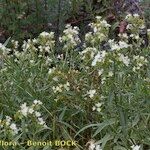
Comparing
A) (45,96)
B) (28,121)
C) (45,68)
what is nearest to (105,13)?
(45,68)

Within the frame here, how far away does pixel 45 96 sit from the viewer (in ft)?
10.6

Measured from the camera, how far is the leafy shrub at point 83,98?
9.09ft

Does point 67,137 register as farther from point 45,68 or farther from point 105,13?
point 105,13

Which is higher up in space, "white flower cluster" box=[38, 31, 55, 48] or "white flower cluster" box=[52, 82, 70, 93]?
"white flower cluster" box=[38, 31, 55, 48]

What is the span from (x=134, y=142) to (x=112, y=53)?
476mm

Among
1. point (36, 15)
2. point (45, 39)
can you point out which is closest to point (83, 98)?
point (45, 39)

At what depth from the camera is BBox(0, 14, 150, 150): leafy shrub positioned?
277cm

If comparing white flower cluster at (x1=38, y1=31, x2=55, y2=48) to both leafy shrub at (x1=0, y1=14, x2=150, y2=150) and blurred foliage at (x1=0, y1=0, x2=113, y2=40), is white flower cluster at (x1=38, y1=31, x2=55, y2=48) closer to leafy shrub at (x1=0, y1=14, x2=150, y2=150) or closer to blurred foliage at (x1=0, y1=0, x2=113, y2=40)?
leafy shrub at (x1=0, y1=14, x2=150, y2=150)

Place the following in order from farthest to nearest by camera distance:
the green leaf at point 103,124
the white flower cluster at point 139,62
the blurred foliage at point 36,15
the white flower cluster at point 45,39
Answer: the blurred foliage at point 36,15 → the white flower cluster at point 45,39 → the white flower cluster at point 139,62 → the green leaf at point 103,124

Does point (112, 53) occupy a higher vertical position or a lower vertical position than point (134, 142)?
higher

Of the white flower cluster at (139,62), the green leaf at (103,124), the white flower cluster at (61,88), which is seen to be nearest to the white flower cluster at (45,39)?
the white flower cluster at (61,88)

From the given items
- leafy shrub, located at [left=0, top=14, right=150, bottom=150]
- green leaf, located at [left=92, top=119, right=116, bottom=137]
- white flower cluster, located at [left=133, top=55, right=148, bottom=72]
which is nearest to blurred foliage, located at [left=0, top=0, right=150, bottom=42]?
leafy shrub, located at [left=0, top=14, right=150, bottom=150]

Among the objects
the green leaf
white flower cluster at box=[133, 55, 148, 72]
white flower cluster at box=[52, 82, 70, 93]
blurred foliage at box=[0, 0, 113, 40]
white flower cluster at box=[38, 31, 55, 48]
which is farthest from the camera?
blurred foliage at box=[0, 0, 113, 40]

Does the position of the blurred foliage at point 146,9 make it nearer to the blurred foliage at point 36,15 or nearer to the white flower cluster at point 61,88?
the blurred foliage at point 36,15
